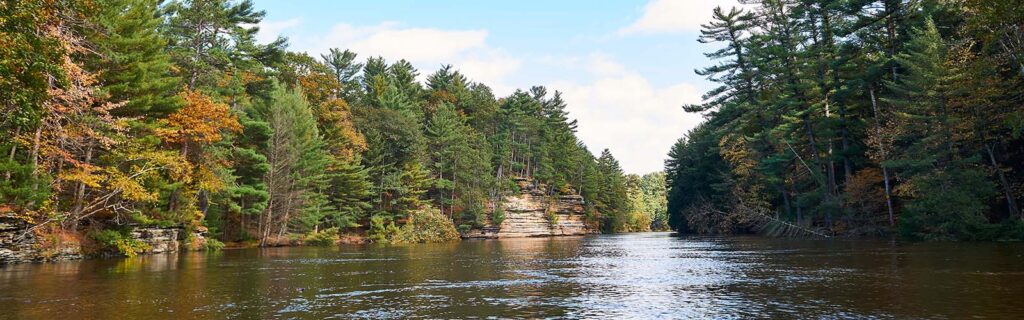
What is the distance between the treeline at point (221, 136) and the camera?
2522cm

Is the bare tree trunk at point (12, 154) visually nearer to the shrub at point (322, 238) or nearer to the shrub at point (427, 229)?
the shrub at point (322, 238)

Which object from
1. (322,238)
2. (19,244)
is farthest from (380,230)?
(19,244)

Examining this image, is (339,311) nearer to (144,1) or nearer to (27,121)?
(27,121)

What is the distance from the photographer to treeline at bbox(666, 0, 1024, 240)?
32.6m

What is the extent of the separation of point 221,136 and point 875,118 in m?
45.4

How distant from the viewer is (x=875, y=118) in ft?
144

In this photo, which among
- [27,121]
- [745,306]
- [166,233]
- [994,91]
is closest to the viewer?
[745,306]

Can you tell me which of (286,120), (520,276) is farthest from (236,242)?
(520,276)

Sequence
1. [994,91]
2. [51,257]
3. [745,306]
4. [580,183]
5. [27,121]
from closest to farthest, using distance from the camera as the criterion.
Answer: [745,306], [27,121], [51,257], [994,91], [580,183]

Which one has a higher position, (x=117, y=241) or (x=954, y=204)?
(x=954, y=204)

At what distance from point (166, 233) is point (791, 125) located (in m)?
47.3

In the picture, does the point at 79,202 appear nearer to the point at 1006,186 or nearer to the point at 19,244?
the point at 19,244

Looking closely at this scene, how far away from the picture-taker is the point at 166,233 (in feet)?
120

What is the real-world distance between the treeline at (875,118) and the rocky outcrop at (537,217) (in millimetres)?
23127
